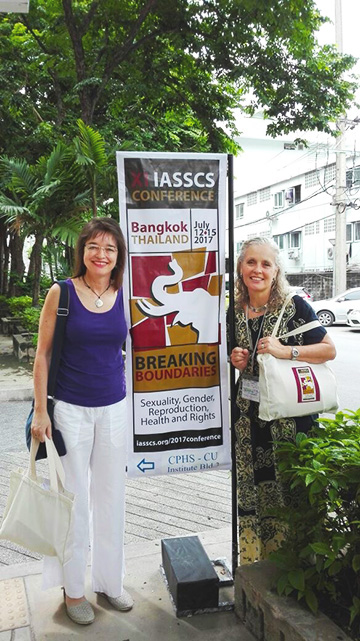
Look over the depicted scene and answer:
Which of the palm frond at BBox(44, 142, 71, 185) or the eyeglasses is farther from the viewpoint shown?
the palm frond at BBox(44, 142, 71, 185)

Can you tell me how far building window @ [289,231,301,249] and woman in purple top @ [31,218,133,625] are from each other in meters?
29.2

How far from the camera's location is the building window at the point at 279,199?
31.7 meters

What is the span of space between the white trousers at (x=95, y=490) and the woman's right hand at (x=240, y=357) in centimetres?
56

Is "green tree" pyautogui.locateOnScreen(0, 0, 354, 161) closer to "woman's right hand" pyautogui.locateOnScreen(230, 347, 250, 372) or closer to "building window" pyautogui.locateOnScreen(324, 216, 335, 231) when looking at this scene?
"woman's right hand" pyautogui.locateOnScreen(230, 347, 250, 372)

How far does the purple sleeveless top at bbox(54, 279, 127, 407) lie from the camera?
7.66 ft

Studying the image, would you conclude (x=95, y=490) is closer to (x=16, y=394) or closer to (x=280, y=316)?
(x=280, y=316)

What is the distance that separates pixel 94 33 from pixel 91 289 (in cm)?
981

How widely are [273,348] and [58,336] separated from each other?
948 mm

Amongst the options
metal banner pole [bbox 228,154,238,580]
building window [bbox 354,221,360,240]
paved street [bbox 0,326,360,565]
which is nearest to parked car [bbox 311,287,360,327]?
building window [bbox 354,221,360,240]

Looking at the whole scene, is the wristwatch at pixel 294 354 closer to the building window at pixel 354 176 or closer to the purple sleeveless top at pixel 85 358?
the purple sleeveless top at pixel 85 358

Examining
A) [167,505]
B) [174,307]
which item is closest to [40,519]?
[174,307]

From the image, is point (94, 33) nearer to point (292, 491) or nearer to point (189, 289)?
point (189, 289)

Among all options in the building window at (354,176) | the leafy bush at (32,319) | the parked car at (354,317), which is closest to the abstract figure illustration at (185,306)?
the leafy bush at (32,319)

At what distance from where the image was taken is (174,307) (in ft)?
8.56
